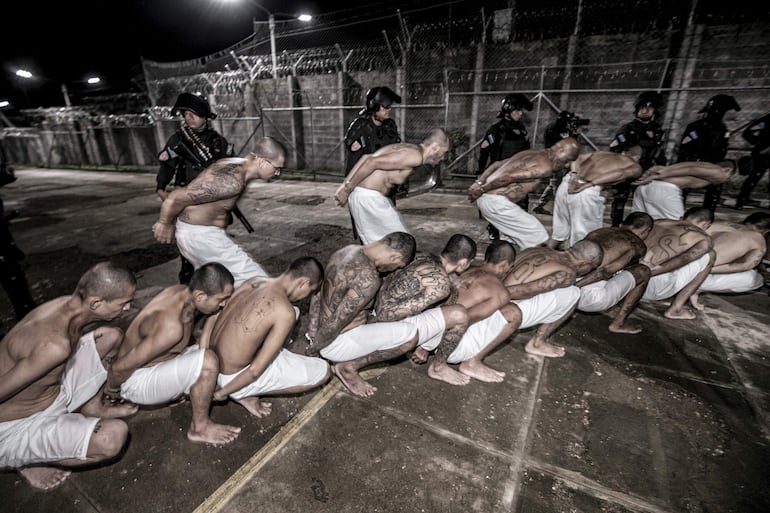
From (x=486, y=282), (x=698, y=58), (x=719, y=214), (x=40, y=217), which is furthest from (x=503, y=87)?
(x=40, y=217)

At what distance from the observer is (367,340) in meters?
2.48

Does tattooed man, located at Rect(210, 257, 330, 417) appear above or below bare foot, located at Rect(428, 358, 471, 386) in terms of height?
above

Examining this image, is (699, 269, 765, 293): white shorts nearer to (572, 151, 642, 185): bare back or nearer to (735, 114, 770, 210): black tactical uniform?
(572, 151, 642, 185): bare back

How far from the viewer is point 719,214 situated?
21.8 ft

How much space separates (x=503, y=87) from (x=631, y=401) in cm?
996

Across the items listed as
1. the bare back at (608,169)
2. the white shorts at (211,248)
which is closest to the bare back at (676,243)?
the bare back at (608,169)

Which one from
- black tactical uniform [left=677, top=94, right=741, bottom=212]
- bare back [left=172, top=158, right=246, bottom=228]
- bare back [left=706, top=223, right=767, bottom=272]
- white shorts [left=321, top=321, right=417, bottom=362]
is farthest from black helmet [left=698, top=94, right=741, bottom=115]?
bare back [left=172, top=158, right=246, bottom=228]

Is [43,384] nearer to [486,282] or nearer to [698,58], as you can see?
[486,282]

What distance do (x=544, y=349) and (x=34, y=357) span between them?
327 centimetres

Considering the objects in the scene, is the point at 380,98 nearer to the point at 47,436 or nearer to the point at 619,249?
the point at 619,249

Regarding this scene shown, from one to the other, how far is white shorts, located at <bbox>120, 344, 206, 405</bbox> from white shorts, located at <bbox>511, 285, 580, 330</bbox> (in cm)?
235

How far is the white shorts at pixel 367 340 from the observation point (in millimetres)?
2461

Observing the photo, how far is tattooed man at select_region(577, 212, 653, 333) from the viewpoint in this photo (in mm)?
3066

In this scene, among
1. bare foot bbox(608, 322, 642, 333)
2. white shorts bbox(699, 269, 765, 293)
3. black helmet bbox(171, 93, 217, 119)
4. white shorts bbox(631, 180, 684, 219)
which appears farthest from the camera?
white shorts bbox(631, 180, 684, 219)
